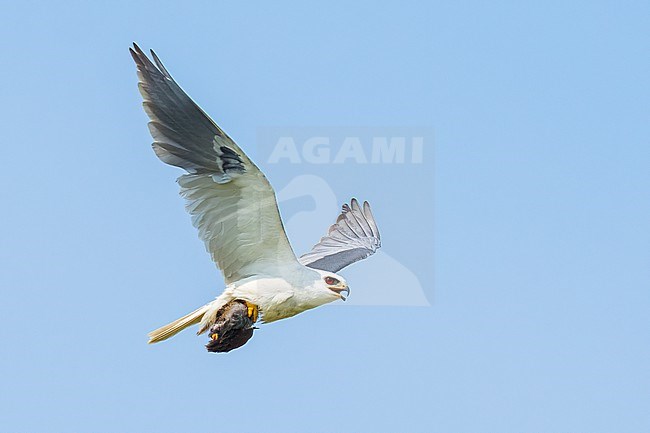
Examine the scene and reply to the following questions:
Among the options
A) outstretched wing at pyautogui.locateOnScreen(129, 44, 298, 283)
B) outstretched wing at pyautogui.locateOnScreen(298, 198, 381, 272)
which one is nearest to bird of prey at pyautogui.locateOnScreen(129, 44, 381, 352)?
outstretched wing at pyautogui.locateOnScreen(129, 44, 298, 283)

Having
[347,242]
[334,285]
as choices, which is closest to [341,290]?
[334,285]

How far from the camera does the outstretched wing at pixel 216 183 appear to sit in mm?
11070

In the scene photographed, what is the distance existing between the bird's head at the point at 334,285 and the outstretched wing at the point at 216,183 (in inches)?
15.5

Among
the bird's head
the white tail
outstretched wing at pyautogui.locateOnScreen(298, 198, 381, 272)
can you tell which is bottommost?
the white tail

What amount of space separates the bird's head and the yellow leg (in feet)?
2.18

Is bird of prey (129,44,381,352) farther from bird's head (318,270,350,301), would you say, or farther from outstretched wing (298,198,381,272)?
outstretched wing (298,198,381,272)

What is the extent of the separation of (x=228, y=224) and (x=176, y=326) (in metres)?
1.13

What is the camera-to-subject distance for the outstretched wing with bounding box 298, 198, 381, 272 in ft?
46.3

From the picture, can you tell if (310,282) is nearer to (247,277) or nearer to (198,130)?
(247,277)

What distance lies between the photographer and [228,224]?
1154 centimetres

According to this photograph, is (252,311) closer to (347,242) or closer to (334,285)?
(334,285)

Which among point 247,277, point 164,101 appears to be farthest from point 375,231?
point 164,101

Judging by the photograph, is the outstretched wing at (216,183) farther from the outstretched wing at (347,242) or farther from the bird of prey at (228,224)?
the outstretched wing at (347,242)

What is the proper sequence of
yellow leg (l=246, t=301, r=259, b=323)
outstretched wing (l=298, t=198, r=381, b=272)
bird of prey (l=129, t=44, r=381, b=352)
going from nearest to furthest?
bird of prey (l=129, t=44, r=381, b=352) → yellow leg (l=246, t=301, r=259, b=323) → outstretched wing (l=298, t=198, r=381, b=272)
